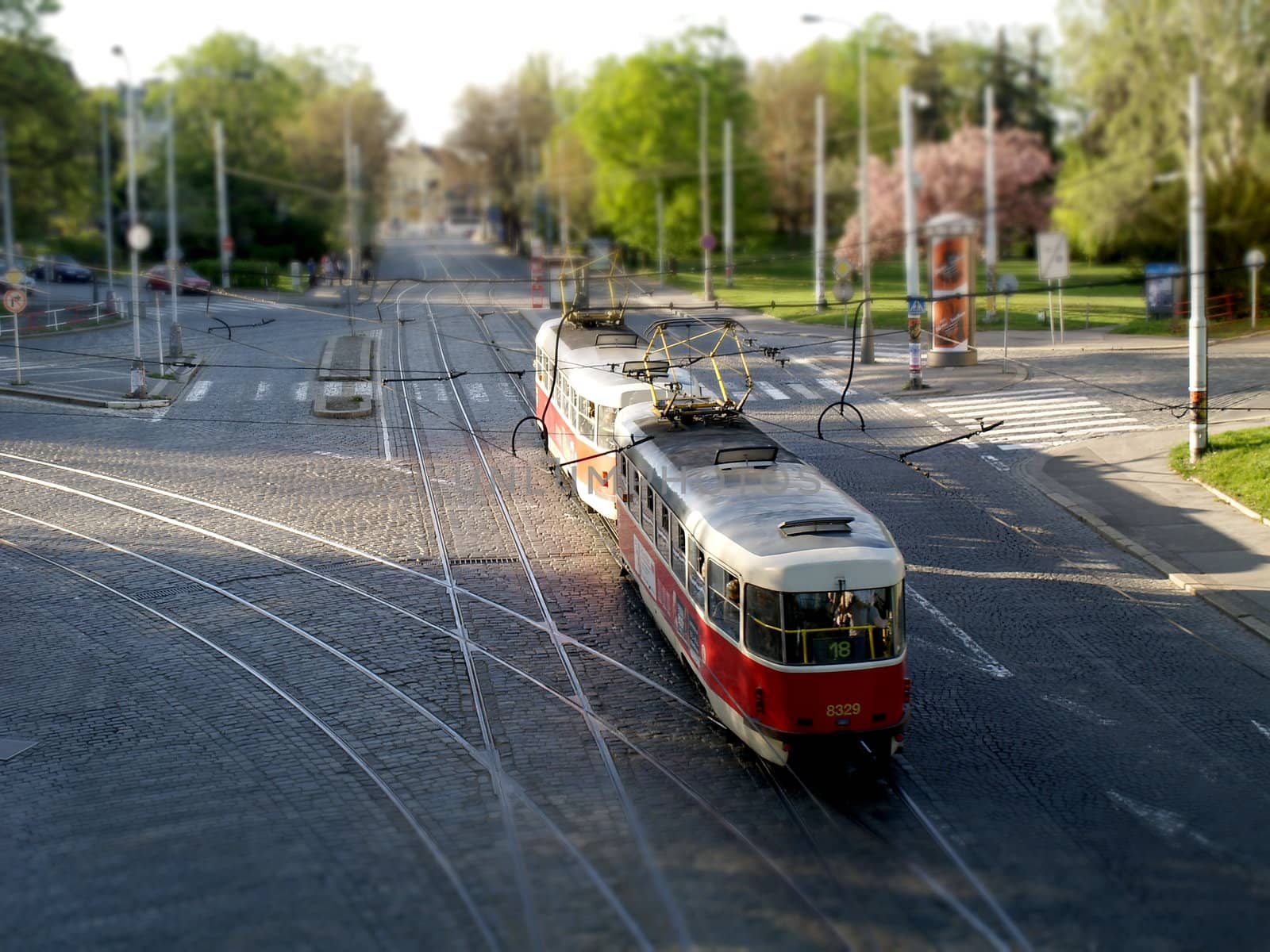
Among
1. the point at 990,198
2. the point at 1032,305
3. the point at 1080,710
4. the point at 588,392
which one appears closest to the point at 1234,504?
the point at 990,198

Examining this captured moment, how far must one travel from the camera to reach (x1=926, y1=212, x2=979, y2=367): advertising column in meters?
32.2

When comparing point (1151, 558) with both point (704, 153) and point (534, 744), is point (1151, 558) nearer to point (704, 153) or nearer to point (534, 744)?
point (534, 744)

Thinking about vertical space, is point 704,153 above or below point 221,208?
above

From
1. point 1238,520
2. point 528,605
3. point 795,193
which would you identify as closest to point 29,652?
point 528,605

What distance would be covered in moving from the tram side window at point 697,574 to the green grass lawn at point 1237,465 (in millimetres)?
12926

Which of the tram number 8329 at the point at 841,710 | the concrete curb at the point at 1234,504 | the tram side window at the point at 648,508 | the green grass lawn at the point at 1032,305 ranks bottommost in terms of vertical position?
the tram number 8329 at the point at 841,710

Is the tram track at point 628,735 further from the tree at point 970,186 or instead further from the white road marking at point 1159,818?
the tree at point 970,186

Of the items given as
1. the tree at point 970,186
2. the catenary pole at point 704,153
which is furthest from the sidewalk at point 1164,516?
the catenary pole at point 704,153

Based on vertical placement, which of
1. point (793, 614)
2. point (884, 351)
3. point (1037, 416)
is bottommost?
point (793, 614)

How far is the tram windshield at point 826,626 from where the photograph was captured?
501 inches

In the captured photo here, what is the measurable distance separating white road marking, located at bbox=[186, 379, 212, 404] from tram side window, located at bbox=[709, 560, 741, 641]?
77.5 feet

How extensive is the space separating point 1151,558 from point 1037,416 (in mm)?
10662

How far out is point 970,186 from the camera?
3031 centimetres

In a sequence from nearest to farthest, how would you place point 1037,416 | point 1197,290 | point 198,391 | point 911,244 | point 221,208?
point 1197,290 < point 911,244 < point 1037,416 < point 198,391 < point 221,208
